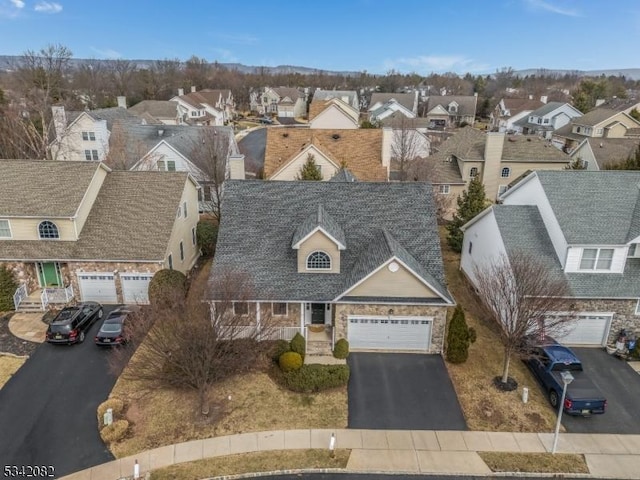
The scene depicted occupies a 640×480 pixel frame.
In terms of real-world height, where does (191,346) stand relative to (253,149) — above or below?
below

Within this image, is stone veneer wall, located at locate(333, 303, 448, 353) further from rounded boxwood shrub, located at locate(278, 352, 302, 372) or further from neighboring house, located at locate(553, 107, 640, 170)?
neighboring house, located at locate(553, 107, 640, 170)

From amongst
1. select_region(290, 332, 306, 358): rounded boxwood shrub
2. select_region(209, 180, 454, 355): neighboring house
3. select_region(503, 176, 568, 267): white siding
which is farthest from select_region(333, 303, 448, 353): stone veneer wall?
select_region(503, 176, 568, 267): white siding

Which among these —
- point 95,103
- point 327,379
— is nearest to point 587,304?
point 327,379

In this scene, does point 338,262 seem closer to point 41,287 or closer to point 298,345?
point 298,345

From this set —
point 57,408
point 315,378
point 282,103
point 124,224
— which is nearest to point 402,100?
point 282,103

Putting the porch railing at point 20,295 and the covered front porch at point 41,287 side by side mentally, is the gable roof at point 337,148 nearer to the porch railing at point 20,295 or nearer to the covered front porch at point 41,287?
the covered front porch at point 41,287
